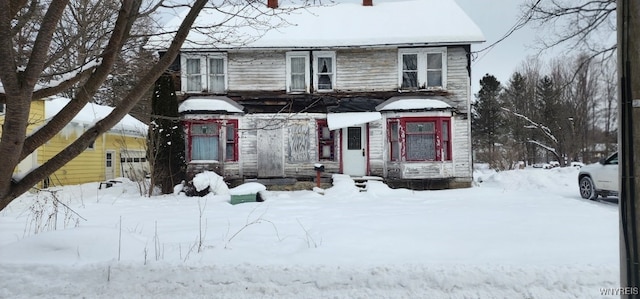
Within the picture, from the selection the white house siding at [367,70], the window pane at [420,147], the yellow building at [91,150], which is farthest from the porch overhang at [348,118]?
the yellow building at [91,150]

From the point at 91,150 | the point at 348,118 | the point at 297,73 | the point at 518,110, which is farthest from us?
the point at 518,110

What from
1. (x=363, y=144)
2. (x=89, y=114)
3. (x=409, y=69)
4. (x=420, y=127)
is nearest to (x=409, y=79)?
(x=409, y=69)

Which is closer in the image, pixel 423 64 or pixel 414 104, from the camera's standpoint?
pixel 414 104

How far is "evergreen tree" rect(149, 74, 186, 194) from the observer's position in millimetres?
14562

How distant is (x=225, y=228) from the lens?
713 centimetres

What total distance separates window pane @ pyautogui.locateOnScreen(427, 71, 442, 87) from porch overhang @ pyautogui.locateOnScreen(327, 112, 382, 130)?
2597mm

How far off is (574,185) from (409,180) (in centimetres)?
644

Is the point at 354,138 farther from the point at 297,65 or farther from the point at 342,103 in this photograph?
the point at 297,65

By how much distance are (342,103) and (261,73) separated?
3604mm

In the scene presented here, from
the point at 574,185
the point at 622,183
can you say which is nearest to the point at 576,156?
the point at 574,185

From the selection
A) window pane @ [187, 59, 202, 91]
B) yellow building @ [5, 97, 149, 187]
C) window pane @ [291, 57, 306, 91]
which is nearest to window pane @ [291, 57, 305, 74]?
window pane @ [291, 57, 306, 91]

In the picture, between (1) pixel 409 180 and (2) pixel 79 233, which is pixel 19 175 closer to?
(2) pixel 79 233

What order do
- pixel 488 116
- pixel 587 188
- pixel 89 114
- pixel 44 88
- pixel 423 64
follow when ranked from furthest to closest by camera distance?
pixel 488 116 < pixel 89 114 < pixel 423 64 < pixel 587 188 < pixel 44 88

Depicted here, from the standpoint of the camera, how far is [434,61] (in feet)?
53.7
